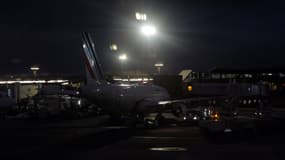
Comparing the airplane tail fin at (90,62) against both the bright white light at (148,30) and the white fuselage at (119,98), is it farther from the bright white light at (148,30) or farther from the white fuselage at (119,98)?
the bright white light at (148,30)

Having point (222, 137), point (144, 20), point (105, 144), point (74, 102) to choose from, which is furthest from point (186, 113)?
A: point (74, 102)

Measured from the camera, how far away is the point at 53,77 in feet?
324

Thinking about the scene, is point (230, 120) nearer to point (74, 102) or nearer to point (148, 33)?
point (148, 33)

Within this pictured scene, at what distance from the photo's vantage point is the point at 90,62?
46344 mm

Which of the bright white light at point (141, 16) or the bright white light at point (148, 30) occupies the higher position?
the bright white light at point (141, 16)

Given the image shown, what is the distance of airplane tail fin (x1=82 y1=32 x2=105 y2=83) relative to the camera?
149 ft

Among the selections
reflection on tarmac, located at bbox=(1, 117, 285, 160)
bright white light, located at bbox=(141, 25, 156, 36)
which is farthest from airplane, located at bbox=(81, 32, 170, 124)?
reflection on tarmac, located at bbox=(1, 117, 285, 160)

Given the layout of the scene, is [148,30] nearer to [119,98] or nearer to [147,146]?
[119,98]

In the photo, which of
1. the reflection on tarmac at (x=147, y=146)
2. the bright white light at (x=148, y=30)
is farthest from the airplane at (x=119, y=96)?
the reflection on tarmac at (x=147, y=146)

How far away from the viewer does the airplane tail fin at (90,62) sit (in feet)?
149

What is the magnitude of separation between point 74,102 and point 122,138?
3959 centimetres

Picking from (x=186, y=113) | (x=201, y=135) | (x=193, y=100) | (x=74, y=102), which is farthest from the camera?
(x=74, y=102)

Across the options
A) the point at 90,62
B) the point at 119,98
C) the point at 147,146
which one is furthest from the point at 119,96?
the point at 147,146

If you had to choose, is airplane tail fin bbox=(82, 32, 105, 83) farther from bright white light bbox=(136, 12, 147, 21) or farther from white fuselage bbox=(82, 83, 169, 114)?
bright white light bbox=(136, 12, 147, 21)
